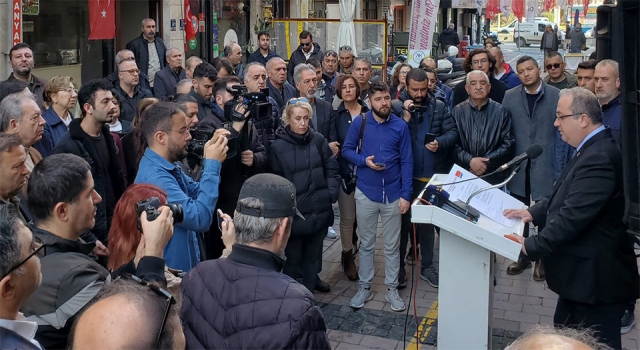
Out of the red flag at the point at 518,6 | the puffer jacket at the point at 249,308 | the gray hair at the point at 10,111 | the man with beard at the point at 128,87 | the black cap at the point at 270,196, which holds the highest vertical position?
the red flag at the point at 518,6

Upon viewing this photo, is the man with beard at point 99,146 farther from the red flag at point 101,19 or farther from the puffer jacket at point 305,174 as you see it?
the red flag at point 101,19

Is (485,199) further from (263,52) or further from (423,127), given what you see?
(263,52)

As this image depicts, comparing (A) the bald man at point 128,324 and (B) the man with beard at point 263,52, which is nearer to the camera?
(A) the bald man at point 128,324

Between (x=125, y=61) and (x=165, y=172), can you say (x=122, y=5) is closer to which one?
(x=125, y=61)

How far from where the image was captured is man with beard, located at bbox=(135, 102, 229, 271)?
154 inches

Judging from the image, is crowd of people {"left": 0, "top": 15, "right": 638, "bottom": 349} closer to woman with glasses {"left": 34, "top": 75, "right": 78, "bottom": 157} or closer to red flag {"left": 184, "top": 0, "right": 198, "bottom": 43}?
woman with glasses {"left": 34, "top": 75, "right": 78, "bottom": 157}

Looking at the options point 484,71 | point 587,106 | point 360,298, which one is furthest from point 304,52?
point 587,106

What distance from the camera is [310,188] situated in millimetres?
5582

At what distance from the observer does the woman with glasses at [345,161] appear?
643 centimetres

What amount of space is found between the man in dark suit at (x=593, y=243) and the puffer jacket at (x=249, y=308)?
1.82m

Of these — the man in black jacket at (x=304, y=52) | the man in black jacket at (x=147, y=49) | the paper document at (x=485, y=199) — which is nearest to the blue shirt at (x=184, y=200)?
the paper document at (x=485, y=199)

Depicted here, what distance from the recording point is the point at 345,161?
20.6ft

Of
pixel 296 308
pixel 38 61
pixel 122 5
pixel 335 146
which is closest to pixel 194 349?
pixel 296 308

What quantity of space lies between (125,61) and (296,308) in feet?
19.2
